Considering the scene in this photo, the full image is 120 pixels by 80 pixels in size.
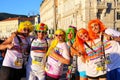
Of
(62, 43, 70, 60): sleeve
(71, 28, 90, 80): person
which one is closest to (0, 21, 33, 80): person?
(62, 43, 70, 60): sleeve

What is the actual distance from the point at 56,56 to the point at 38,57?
426 mm

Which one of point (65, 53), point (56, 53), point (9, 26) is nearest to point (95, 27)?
point (65, 53)

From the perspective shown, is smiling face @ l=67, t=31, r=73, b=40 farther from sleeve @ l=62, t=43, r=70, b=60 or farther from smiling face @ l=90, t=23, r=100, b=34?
smiling face @ l=90, t=23, r=100, b=34

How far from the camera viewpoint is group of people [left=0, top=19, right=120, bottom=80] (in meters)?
6.38

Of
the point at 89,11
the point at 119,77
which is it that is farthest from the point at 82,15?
the point at 119,77

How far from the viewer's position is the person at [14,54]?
661 centimetres

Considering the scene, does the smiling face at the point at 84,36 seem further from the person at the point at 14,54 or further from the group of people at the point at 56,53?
the person at the point at 14,54

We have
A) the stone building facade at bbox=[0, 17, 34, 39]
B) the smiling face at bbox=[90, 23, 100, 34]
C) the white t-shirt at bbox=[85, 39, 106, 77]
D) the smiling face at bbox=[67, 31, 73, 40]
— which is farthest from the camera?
the stone building facade at bbox=[0, 17, 34, 39]

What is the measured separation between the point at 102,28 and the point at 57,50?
84 centimetres

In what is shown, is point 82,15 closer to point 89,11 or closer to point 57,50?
point 89,11

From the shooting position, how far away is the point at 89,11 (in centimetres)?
4662

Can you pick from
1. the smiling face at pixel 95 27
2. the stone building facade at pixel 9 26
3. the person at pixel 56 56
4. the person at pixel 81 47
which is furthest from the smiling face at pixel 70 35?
the stone building facade at pixel 9 26

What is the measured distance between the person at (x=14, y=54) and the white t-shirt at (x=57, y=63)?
1.67ft

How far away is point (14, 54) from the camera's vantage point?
6.67 meters
